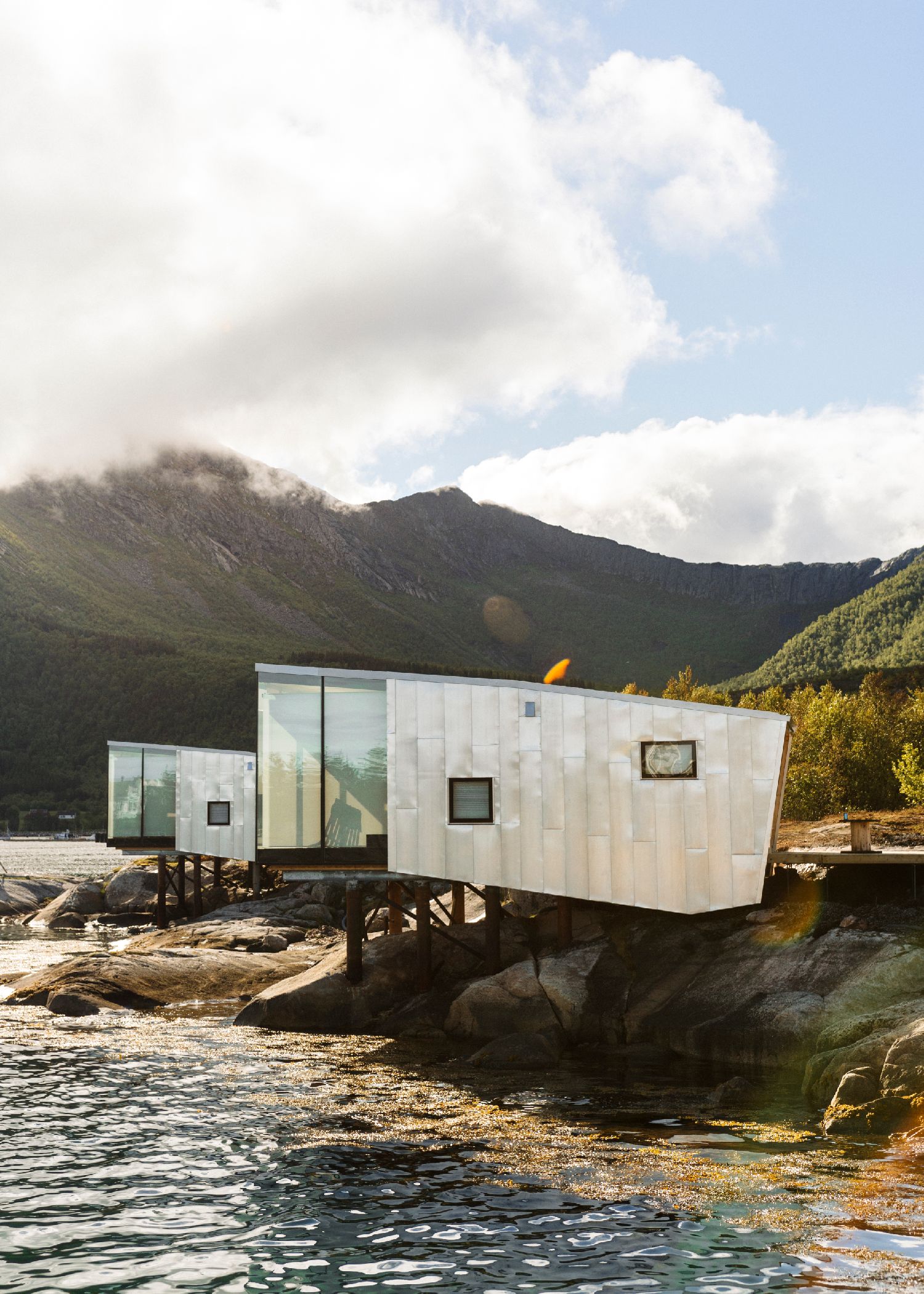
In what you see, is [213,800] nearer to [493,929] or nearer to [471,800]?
[493,929]

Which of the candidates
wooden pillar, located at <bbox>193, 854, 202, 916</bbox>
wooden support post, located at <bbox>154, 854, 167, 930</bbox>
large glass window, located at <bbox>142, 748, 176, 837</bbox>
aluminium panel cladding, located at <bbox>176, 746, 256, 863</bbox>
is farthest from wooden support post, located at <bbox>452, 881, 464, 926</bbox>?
wooden support post, located at <bbox>154, 854, 167, 930</bbox>

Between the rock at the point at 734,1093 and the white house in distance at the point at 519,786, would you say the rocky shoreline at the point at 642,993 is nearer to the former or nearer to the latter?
the rock at the point at 734,1093

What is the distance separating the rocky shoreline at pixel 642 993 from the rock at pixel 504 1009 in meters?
0.03

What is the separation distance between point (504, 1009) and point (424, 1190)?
9.86 metres

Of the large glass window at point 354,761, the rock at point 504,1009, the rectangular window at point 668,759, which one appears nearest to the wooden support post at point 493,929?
the rock at point 504,1009

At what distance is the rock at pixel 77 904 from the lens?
2386 inches

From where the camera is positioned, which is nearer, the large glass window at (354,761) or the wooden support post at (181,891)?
the large glass window at (354,761)

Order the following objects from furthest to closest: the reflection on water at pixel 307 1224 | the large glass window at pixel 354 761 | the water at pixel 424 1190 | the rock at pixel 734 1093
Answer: the large glass window at pixel 354 761 < the rock at pixel 734 1093 < the water at pixel 424 1190 < the reflection on water at pixel 307 1224

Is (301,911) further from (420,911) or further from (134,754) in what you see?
(420,911)

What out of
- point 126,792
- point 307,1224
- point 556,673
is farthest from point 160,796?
point 307,1224

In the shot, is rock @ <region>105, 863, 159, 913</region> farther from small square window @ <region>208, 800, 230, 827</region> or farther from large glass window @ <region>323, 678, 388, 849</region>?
large glass window @ <region>323, 678, 388, 849</region>

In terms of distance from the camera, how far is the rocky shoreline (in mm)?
17953

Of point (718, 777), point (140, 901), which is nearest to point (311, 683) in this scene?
point (718, 777)

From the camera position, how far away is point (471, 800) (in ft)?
84.8
